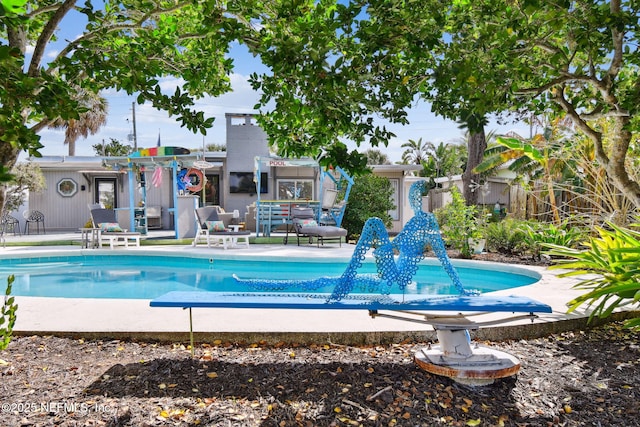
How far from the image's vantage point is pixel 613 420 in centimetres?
274

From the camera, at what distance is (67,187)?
64.8ft

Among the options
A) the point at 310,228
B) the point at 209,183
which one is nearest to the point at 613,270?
the point at 310,228

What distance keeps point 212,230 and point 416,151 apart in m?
31.2

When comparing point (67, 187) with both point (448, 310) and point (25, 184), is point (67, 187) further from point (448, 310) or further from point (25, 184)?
point (448, 310)

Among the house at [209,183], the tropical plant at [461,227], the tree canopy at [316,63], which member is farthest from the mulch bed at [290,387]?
the house at [209,183]

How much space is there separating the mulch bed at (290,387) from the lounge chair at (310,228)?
9.00m

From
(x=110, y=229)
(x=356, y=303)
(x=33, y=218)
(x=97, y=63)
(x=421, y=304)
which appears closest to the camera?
(x=97, y=63)

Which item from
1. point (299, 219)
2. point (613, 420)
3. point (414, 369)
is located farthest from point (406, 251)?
point (299, 219)

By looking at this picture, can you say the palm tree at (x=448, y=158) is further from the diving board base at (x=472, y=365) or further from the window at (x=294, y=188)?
the diving board base at (x=472, y=365)

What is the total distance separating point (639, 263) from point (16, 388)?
485 centimetres

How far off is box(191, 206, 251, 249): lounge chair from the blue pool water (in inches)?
58.4

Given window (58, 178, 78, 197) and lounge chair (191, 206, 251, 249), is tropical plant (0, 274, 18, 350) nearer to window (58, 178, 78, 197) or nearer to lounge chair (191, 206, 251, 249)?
lounge chair (191, 206, 251, 249)

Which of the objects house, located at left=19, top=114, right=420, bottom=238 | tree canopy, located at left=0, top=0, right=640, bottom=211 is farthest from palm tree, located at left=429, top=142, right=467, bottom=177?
tree canopy, located at left=0, top=0, right=640, bottom=211

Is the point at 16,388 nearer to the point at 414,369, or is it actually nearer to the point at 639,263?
the point at 414,369
